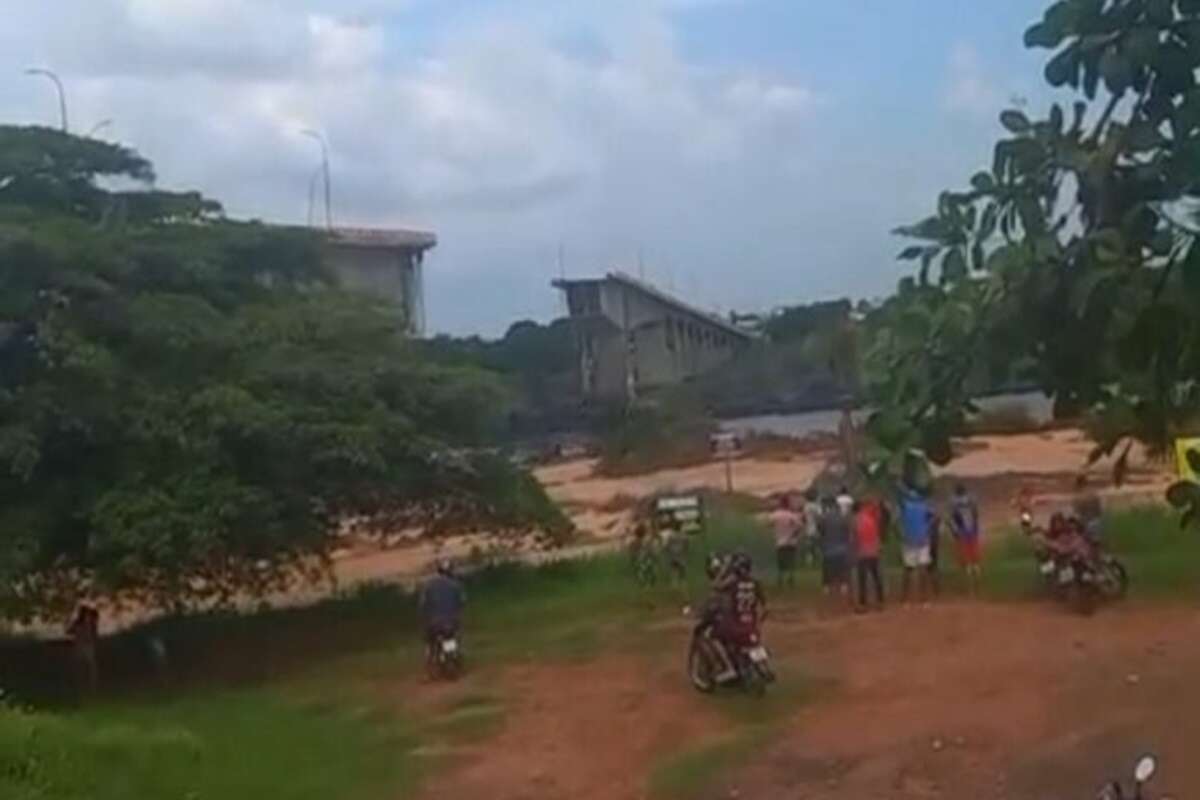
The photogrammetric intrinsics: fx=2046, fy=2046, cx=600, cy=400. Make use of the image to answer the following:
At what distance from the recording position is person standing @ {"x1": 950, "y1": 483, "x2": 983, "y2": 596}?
1797 centimetres

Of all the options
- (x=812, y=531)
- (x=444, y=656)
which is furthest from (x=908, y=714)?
(x=812, y=531)

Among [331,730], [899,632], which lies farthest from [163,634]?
[899,632]

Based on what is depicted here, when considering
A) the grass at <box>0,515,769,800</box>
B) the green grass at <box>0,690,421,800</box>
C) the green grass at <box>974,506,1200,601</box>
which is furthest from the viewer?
the green grass at <box>974,506,1200,601</box>

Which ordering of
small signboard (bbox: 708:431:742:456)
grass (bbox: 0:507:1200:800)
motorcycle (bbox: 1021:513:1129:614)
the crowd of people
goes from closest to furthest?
grass (bbox: 0:507:1200:800), motorcycle (bbox: 1021:513:1129:614), the crowd of people, small signboard (bbox: 708:431:742:456)

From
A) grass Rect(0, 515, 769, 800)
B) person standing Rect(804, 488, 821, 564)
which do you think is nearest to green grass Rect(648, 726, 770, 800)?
grass Rect(0, 515, 769, 800)

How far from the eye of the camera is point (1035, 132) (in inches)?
76.2

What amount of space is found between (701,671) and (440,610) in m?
2.65

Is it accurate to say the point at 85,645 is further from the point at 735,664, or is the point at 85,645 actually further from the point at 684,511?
the point at 735,664

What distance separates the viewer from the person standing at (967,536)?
18.0m

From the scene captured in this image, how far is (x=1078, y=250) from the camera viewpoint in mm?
1861

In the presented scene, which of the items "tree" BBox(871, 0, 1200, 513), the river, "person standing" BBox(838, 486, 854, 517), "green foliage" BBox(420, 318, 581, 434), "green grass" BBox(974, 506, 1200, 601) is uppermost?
"green foliage" BBox(420, 318, 581, 434)

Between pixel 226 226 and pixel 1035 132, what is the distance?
19.1m

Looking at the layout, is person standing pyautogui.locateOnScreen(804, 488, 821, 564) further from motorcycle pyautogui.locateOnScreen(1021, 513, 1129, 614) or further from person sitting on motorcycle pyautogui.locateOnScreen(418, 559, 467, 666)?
person sitting on motorcycle pyautogui.locateOnScreen(418, 559, 467, 666)

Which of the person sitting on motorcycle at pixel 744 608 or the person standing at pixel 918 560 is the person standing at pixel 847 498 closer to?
the person sitting on motorcycle at pixel 744 608
